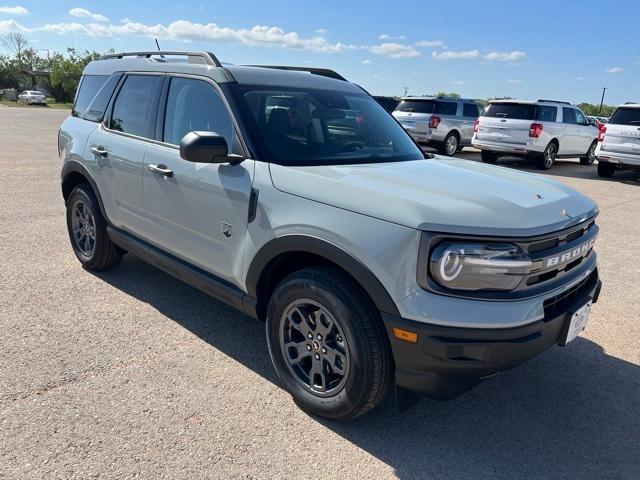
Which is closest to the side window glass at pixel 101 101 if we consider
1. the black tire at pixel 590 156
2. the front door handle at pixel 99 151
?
the front door handle at pixel 99 151

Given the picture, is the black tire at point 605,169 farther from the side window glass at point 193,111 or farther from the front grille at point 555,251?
the side window glass at point 193,111

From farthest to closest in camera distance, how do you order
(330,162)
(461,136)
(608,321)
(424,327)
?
1. (461,136)
2. (608,321)
3. (330,162)
4. (424,327)

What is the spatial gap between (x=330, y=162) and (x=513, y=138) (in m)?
12.3

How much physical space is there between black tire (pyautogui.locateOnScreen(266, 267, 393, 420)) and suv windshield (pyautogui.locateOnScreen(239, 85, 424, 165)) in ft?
2.62

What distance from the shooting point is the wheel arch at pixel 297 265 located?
2.48 m

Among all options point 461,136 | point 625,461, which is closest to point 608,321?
point 625,461

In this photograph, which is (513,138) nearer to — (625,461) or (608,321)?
(608,321)

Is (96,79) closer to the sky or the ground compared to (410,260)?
closer to the sky

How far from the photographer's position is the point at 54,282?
467cm

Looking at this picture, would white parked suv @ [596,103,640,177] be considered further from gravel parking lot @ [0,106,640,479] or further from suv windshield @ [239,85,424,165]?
suv windshield @ [239,85,424,165]

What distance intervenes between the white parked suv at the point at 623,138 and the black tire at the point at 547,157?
1613 mm

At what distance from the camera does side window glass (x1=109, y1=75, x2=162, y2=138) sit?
13.0 feet

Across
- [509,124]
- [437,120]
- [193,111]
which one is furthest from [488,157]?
[193,111]

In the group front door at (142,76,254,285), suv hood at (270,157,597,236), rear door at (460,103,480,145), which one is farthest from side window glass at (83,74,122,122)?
rear door at (460,103,480,145)
